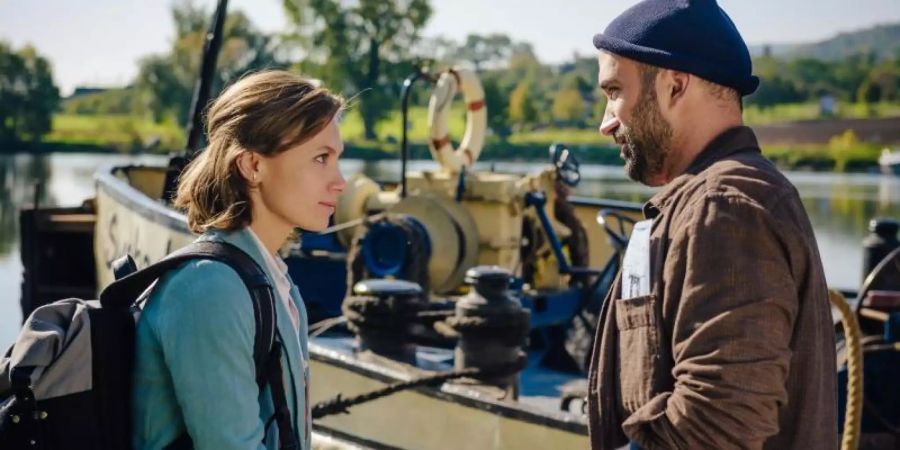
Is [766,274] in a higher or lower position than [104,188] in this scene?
higher

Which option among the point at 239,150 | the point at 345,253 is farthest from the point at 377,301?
the point at 239,150

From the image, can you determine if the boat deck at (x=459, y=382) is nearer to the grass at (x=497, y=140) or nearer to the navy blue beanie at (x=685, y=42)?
the navy blue beanie at (x=685, y=42)

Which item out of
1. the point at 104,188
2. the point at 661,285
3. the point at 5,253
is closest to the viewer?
the point at 661,285

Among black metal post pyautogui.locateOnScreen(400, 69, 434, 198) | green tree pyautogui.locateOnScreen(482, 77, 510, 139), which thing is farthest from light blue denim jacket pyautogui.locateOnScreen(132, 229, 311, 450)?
green tree pyautogui.locateOnScreen(482, 77, 510, 139)

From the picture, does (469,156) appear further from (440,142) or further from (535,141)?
(535,141)

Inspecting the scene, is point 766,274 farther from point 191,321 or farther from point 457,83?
point 457,83

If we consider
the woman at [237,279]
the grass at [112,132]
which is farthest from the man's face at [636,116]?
the grass at [112,132]

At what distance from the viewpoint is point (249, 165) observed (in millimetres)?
2156

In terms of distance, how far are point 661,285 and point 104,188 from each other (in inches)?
319

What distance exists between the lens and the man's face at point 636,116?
2.19m

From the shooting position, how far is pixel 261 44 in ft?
211

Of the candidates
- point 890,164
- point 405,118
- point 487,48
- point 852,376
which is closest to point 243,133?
point 852,376

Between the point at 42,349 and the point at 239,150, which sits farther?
the point at 239,150

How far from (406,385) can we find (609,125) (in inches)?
134
